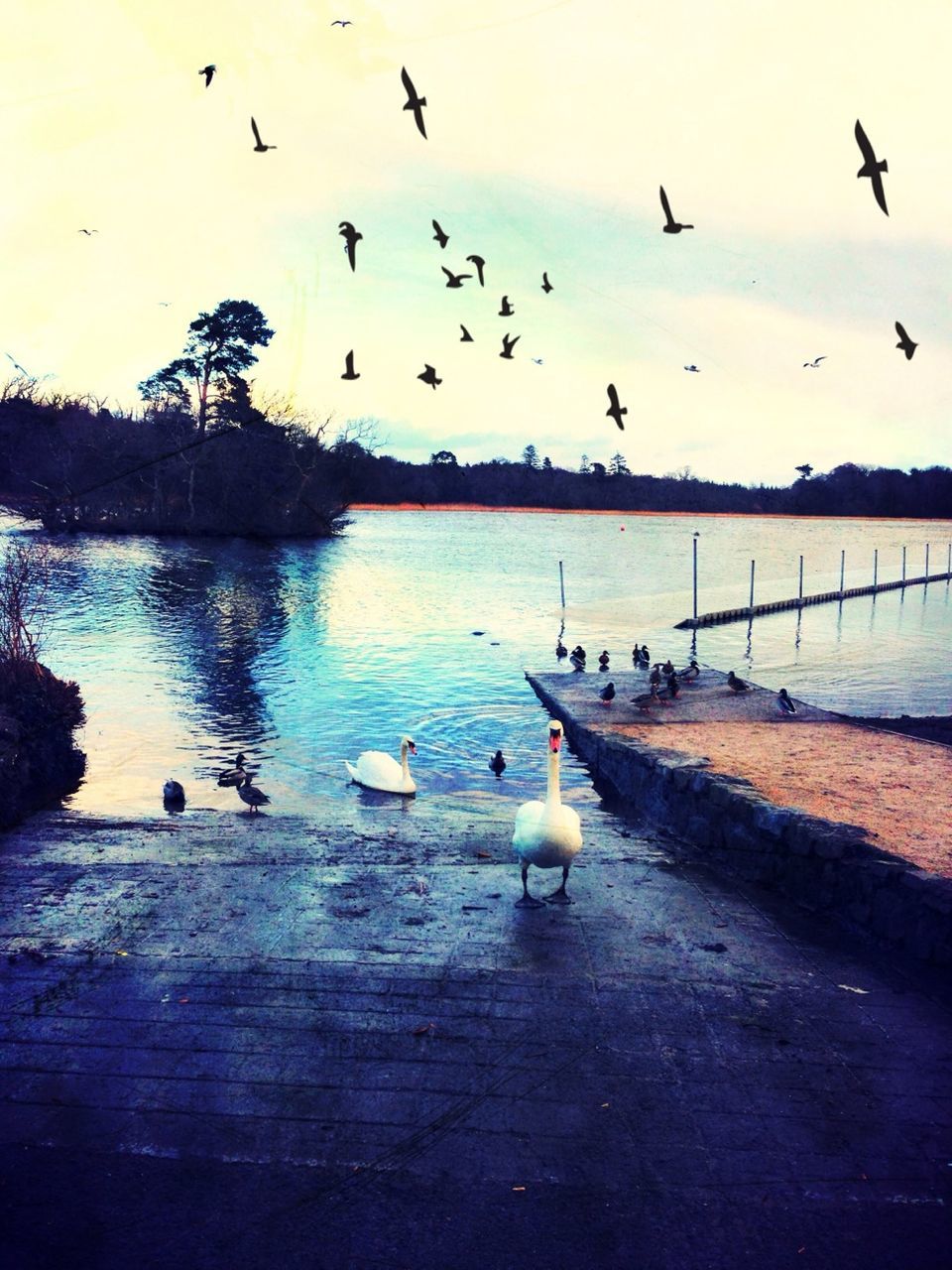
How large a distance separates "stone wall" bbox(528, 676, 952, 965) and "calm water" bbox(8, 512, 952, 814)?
359 centimetres

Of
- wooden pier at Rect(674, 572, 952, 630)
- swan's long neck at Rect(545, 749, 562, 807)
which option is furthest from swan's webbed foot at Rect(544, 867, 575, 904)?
wooden pier at Rect(674, 572, 952, 630)

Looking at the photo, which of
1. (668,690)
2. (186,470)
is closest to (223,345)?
(186,470)

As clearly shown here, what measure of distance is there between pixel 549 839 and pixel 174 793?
797 cm

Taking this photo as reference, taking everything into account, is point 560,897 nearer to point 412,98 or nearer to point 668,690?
point 412,98

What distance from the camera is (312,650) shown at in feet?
110

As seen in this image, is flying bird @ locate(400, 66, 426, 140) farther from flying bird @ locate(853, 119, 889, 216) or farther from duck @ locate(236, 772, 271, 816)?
duck @ locate(236, 772, 271, 816)

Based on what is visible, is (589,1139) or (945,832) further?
(945,832)

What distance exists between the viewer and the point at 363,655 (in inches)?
1313

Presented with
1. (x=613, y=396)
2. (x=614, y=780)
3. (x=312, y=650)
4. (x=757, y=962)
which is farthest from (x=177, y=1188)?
(x=312, y=650)

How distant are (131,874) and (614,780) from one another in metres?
8.76

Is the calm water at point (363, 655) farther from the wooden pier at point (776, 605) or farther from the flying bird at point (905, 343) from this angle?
the flying bird at point (905, 343)

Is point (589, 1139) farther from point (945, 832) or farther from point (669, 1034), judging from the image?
point (945, 832)

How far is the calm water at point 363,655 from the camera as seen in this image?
17.5m

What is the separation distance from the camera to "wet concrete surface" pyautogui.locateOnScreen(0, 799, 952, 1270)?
13.4 feet
